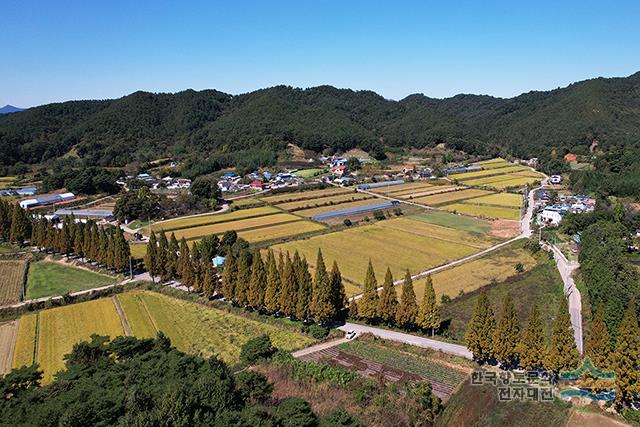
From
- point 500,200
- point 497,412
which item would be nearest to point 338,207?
point 500,200

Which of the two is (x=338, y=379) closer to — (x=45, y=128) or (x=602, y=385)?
(x=602, y=385)

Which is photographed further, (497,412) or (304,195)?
(304,195)

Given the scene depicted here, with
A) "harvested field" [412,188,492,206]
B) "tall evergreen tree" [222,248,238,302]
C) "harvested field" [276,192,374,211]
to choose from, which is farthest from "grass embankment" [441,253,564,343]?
"harvested field" [276,192,374,211]

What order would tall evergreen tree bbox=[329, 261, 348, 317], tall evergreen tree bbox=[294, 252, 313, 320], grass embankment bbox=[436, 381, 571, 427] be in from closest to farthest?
1. grass embankment bbox=[436, 381, 571, 427]
2. tall evergreen tree bbox=[294, 252, 313, 320]
3. tall evergreen tree bbox=[329, 261, 348, 317]

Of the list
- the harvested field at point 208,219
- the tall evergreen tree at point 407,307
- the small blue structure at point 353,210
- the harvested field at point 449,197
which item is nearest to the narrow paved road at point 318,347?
the tall evergreen tree at point 407,307

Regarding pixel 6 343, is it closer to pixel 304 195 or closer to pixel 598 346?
pixel 598 346

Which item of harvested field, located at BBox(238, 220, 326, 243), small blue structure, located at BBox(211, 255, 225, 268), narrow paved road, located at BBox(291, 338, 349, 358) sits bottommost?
narrow paved road, located at BBox(291, 338, 349, 358)

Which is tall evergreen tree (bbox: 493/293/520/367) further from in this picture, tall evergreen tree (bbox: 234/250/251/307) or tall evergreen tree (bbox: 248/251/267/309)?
tall evergreen tree (bbox: 234/250/251/307)
